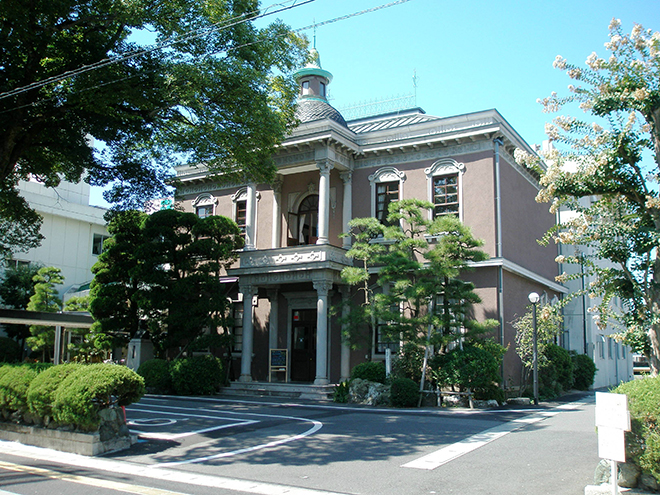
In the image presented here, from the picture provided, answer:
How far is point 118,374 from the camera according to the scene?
1038 centimetres

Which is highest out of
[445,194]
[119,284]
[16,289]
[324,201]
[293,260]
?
[445,194]

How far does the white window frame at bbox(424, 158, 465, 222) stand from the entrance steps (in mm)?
7268

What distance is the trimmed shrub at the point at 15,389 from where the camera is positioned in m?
11.0

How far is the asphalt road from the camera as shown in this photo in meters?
7.90

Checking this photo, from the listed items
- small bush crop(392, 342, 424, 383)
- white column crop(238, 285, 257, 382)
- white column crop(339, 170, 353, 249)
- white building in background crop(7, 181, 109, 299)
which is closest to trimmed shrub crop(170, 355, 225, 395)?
white column crop(238, 285, 257, 382)

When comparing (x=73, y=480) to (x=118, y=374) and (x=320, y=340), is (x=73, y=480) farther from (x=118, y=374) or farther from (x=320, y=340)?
(x=320, y=340)

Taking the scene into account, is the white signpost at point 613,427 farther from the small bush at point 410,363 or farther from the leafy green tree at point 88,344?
the leafy green tree at point 88,344

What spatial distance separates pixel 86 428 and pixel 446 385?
34.7 feet

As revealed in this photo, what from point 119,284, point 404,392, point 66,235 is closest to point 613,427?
point 404,392

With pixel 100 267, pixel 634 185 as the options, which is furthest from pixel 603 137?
pixel 100 267

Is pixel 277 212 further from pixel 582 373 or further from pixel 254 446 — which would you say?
pixel 582 373

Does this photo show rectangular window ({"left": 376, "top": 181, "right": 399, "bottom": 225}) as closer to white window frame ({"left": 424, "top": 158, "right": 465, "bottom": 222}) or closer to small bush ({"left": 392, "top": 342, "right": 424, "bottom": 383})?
white window frame ({"left": 424, "top": 158, "right": 465, "bottom": 222})

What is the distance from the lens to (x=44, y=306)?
31.0 metres

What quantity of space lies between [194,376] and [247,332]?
2.90 m
